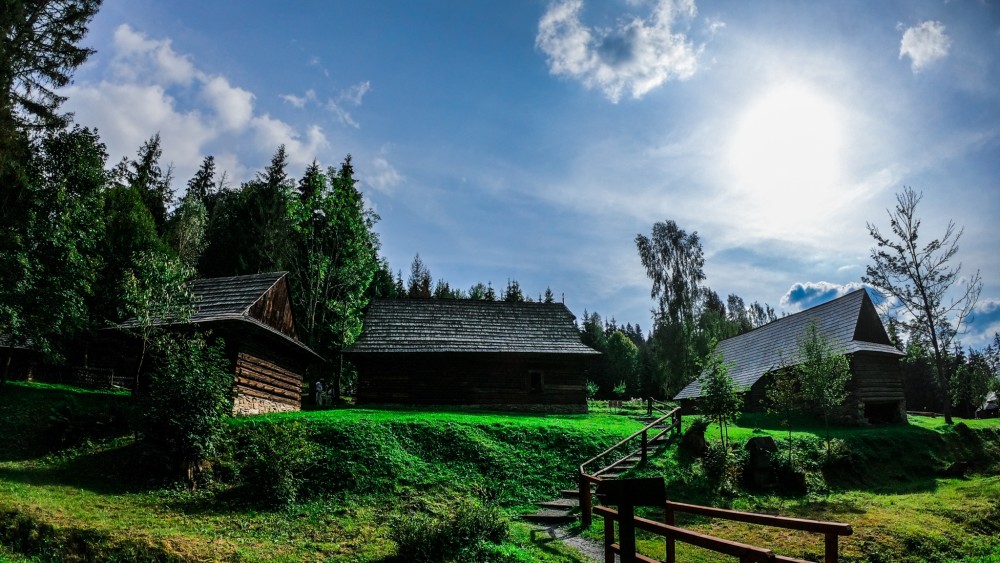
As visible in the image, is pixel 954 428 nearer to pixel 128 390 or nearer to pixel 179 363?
pixel 179 363

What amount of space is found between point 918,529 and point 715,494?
16.4 ft

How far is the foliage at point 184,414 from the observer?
43.7ft

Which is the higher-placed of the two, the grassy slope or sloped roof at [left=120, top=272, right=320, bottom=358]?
sloped roof at [left=120, top=272, right=320, bottom=358]

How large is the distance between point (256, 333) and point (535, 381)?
1468 cm

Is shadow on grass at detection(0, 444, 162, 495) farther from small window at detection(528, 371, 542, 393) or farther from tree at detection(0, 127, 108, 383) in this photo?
small window at detection(528, 371, 542, 393)

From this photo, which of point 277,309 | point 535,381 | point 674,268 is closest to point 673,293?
point 674,268

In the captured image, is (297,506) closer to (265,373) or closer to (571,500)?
(571,500)

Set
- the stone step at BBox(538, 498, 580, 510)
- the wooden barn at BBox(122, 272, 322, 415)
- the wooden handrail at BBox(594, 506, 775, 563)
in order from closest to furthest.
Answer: the wooden handrail at BBox(594, 506, 775, 563), the stone step at BBox(538, 498, 580, 510), the wooden barn at BBox(122, 272, 322, 415)

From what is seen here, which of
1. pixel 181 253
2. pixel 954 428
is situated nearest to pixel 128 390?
pixel 181 253

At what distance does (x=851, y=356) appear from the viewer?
2620cm

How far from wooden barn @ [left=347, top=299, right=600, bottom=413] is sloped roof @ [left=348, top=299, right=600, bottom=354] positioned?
56mm

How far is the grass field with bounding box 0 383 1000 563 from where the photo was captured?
9.54 m

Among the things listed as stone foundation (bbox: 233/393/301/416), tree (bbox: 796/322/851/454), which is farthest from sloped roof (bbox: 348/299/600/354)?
tree (bbox: 796/322/851/454)

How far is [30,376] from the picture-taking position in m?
27.5
